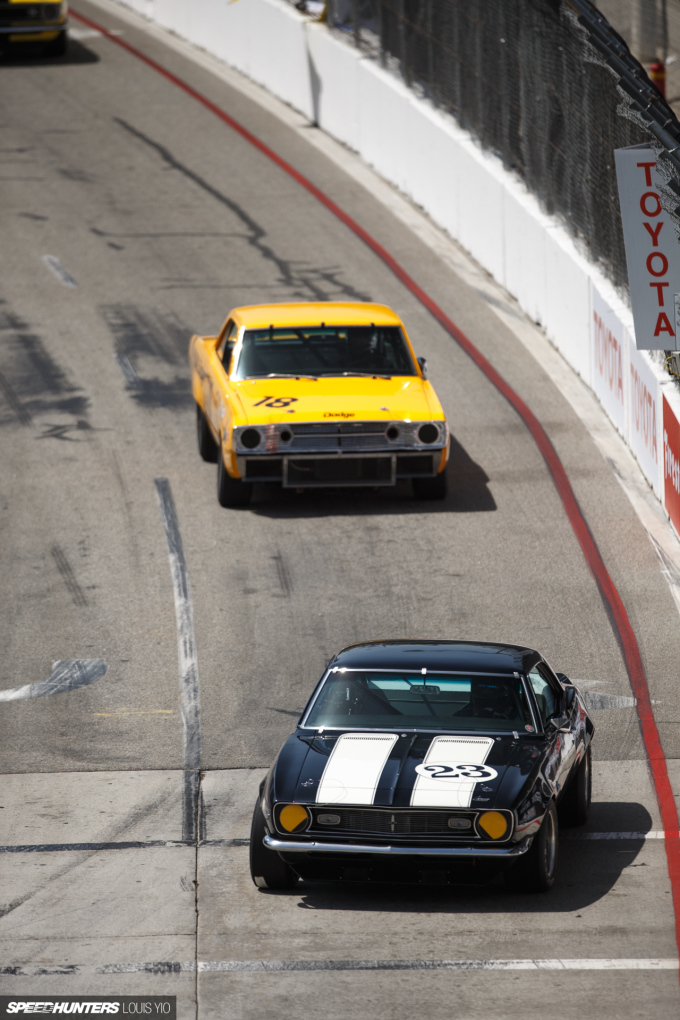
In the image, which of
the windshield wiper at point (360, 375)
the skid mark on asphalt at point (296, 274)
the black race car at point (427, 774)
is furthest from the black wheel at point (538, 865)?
the skid mark on asphalt at point (296, 274)

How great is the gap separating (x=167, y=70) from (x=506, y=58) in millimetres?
12509

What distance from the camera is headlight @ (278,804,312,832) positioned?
7031 millimetres

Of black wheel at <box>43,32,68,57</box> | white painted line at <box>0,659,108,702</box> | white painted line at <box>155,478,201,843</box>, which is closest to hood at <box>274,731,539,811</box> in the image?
white painted line at <box>155,478,201,843</box>

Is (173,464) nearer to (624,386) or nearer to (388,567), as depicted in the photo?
(388,567)

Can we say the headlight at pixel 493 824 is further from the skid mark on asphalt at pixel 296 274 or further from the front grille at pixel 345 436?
the skid mark on asphalt at pixel 296 274

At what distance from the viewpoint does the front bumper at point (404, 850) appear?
6.88 metres

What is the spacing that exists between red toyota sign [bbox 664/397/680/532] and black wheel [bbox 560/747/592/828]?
466 cm

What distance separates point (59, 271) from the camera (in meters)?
19.8

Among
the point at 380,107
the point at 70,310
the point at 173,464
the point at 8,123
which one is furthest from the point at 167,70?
the point at 173,464

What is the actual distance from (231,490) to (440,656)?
5.46 metres

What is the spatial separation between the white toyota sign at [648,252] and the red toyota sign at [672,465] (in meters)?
2.01

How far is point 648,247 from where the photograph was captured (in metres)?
10.5

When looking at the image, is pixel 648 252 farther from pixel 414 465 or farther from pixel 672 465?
pixel 414 465

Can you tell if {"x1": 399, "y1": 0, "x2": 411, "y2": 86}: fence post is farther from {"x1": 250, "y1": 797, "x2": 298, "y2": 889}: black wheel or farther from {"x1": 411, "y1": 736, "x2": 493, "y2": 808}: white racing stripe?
{"x1": 250, "y1": 797, "x2": 298, "y2": 889}: black wheel
